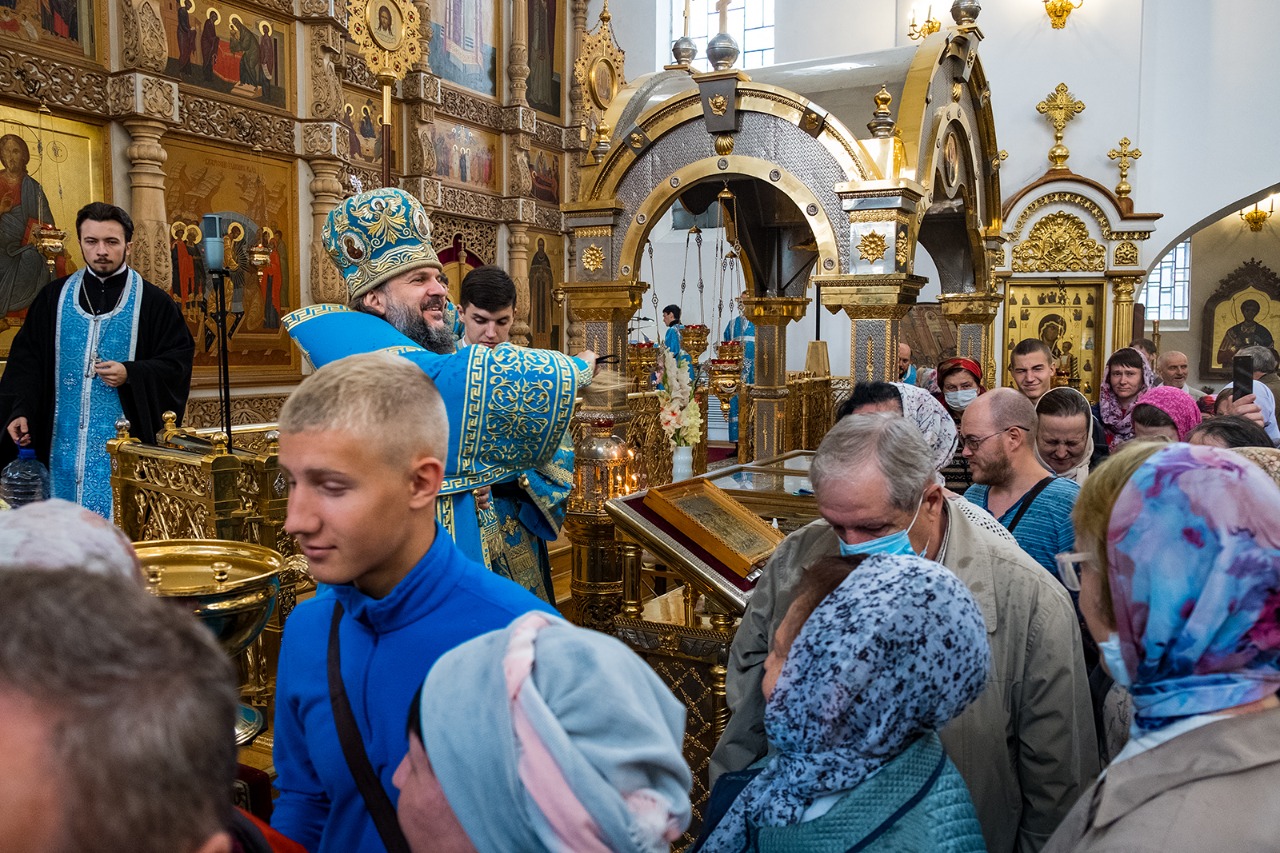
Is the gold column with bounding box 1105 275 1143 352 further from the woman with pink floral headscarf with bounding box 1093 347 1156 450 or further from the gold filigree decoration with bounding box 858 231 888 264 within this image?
the gold filigree decoration with bounding box 858 231 888 264

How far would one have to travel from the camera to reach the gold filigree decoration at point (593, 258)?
5.11 metres

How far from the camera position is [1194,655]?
1.06m

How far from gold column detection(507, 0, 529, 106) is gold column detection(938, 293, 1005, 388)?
845cm

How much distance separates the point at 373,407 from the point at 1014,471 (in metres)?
2.04

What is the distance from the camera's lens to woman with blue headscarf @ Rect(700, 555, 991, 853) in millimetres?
1217

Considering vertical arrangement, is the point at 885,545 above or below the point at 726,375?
below

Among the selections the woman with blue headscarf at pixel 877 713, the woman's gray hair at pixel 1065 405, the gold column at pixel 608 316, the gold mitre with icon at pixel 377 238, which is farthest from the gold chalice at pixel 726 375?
the woman with blue headscarf at pixel 877 713

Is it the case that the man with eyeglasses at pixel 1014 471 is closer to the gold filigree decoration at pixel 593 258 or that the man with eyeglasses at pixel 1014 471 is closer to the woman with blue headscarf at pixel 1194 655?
the woman with blue headscarf at pixel 1194 655

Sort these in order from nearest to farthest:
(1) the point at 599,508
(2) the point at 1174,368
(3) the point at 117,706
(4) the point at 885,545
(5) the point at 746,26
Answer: (3) the point at 117,706
(4) the point at 885,545
(1) the point at 599,508
(2) the point at 1174,368
(5) the point at 746,26

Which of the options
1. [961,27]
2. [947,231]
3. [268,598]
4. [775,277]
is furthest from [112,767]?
[775,277]

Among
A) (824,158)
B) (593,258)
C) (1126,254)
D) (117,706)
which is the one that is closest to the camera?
(117,706)

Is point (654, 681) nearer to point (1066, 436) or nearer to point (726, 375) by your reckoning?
point (1066, 436)

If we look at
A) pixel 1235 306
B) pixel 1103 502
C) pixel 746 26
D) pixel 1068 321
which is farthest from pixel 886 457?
pixel 1235 306

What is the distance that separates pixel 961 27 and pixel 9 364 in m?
4.92
